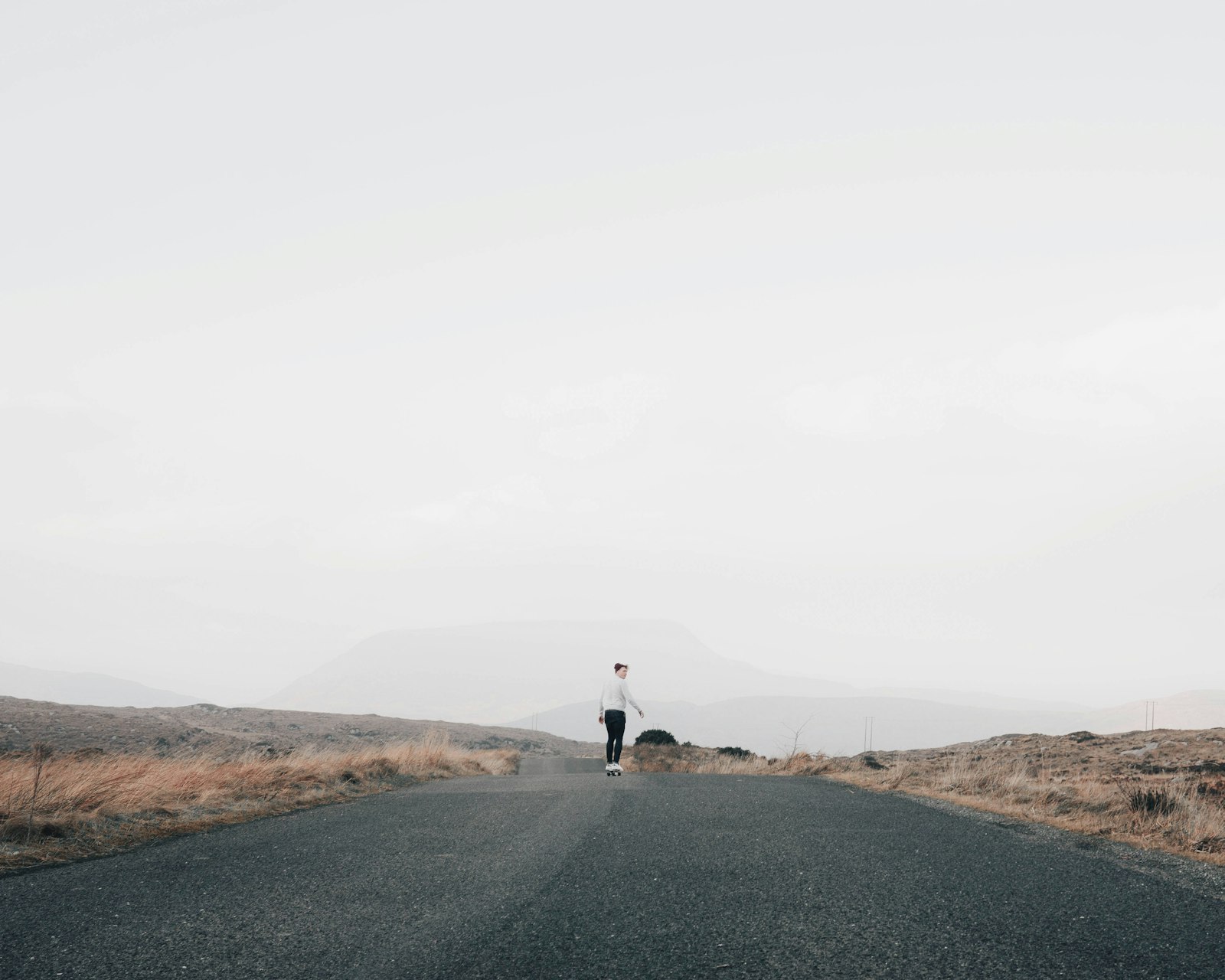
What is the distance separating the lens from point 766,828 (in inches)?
328

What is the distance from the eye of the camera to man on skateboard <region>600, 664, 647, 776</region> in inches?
693

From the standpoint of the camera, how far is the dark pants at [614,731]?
17594 mm

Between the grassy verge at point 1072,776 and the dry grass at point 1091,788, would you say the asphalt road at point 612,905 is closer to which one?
the dry grass at point 1091,788

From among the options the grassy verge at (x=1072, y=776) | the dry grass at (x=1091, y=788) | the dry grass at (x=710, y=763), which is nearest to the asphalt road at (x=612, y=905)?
the dry grass at (x=1091, y=788)

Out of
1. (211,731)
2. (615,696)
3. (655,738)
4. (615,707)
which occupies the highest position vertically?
(615,696)

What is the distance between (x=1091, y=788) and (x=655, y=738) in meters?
21.3

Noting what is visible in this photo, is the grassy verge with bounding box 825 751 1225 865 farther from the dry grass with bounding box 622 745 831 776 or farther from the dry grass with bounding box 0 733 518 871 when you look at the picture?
the dry grass with bounding box 0 733 518 871

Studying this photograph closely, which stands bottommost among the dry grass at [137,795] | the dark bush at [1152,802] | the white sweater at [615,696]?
the dry grass at [137,795]

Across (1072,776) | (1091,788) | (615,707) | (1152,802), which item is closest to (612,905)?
(1152,802)

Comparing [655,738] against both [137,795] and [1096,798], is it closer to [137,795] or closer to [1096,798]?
[1096,798]

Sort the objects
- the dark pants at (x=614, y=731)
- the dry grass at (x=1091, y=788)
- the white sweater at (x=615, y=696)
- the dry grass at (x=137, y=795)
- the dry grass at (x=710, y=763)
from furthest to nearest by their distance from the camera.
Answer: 1. the dry grass at (x=710, y=763)
2. the white sweater at (x=615, y=696)
3. the dark pants at (x=614, y=731)
4. the dry grass at (x=1091, y=788)
5. the dry grass at (x=137, y=795)

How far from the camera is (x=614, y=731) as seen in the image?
17.7 metres

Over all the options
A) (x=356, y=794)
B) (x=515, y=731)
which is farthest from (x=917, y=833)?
→ (x=515, y=731)

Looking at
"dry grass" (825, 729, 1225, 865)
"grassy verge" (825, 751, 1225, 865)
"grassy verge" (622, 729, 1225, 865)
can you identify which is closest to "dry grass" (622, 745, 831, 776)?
"grassy verge" (622, 729, 1225, 865)
